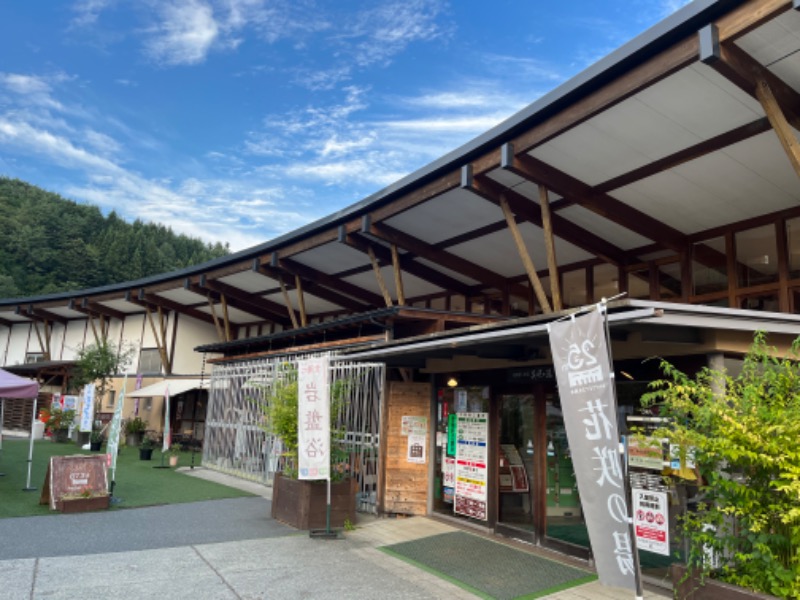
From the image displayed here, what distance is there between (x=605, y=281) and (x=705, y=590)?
8093 mm

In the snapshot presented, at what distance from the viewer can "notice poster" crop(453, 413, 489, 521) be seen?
28.3 ft

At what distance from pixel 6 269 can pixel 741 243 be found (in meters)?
56.4

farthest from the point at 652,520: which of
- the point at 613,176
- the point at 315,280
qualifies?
the point at 315,280

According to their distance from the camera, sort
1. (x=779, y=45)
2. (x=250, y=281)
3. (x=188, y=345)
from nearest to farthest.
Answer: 1. (x=779, y=45)
2. (x=250, y=281)
3. (x=188, y=345)

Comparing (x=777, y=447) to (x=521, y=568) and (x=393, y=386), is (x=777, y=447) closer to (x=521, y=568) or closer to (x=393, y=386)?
(x=521, y=568)

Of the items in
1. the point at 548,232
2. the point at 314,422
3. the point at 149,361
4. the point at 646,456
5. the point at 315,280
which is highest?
the point at 315,280

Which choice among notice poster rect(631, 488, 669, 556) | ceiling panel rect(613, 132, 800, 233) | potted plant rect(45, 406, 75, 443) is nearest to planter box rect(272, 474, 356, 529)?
notice poster rect(631, 488, 669, 556)

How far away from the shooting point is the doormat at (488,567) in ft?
19.8

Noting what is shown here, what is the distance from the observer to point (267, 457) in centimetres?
1302

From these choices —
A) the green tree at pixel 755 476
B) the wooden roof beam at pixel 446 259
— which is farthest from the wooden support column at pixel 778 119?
the wooden roof beam at pixel 446 259

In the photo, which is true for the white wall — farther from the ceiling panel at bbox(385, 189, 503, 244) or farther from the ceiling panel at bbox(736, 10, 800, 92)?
the ceiling panel at bbox(736, 10, 800, 92)

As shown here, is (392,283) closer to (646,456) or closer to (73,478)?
(73,478)

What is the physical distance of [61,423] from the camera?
73.1ft

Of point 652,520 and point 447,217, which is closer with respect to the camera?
point 652,520
